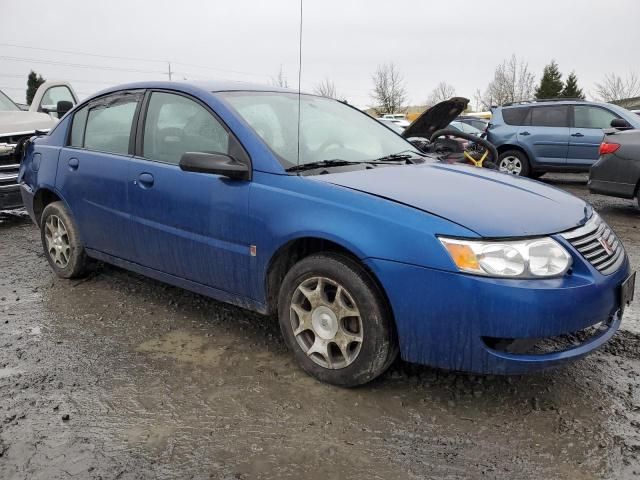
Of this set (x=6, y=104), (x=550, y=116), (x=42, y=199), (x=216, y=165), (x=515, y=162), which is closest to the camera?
(x=216, y=165)

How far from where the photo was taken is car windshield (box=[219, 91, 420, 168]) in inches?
131

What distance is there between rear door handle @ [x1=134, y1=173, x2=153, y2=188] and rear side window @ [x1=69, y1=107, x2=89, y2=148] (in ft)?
3.32

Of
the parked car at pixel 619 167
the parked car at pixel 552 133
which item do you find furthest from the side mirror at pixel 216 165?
the parked car at pixel 552 133

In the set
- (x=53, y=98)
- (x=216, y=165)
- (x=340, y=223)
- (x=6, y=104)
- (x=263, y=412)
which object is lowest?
(x=263, y=412)

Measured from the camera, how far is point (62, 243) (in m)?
4.59

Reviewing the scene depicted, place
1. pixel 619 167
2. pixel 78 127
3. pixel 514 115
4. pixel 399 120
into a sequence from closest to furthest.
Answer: pixel 78 127 → pixel 619 167 → pixel 514 115 → pixel 399 120

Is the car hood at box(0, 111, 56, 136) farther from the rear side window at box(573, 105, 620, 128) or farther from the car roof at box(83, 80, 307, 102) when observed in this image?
the rear side window at box(573, 105, 620, 128)

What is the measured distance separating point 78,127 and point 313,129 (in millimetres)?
2066

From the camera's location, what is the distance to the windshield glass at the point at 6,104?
8156 mm

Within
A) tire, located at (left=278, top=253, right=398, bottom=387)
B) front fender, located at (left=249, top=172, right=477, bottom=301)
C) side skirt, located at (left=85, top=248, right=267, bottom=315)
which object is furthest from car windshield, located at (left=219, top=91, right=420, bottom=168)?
side skirt, located at (left=85, top=248, right=267, bottom=315)

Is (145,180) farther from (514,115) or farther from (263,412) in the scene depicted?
(514,115)

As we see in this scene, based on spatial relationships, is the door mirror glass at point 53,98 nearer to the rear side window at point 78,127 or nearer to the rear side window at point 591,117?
the rear side window at point 78,127

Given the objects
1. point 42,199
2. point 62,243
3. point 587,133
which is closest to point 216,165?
point 62,243

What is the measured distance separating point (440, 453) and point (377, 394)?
1.74 ft
